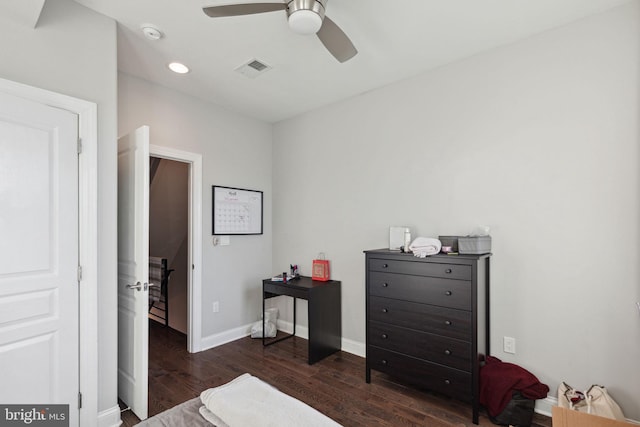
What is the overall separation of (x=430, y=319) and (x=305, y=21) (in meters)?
2.14

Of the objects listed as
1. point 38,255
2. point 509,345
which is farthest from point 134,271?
point 509,345

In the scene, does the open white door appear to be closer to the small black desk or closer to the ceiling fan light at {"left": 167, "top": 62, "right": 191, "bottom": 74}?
the ceiling fan light at {"left": 167, "top": 62, "right": 191, "bottom": 74}

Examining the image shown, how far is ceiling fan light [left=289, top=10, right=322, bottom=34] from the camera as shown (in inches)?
65.9

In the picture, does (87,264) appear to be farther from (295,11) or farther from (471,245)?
(471,245)

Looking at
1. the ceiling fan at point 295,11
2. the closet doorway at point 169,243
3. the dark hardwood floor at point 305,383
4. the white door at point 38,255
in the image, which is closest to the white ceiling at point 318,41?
the ceiling fan at point 295,11

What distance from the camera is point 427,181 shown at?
9.43 feet

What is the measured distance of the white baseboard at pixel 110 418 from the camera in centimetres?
205

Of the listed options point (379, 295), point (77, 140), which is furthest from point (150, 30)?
point (379, 295)

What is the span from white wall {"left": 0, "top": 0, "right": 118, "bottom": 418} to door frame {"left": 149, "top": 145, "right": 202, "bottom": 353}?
1.23 metres

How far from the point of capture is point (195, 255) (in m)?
3.39

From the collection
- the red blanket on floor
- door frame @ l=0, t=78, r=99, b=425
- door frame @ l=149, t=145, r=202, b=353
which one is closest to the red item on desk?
door frame @ l=149, t=145, r=202, b=353

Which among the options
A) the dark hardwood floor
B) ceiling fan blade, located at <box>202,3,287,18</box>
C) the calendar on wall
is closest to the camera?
ceiling fan blade, located at <box>202,3,287,18</box>

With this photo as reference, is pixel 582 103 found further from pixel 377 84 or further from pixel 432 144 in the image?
pixel 377 84

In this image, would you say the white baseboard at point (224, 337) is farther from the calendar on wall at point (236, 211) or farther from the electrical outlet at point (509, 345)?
the electrical outlet at point (509, 345)
